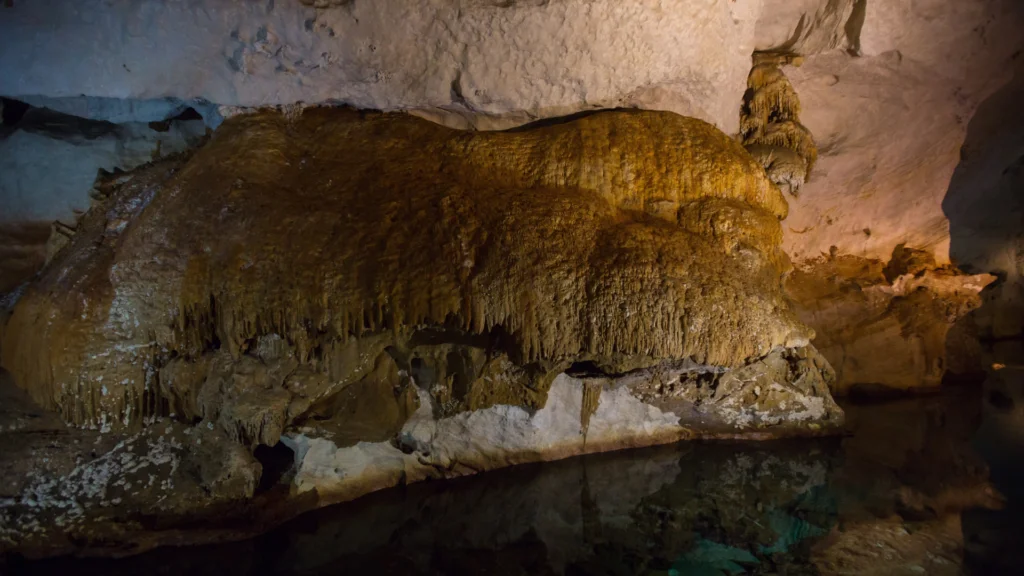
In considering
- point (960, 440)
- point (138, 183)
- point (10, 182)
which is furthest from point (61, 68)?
point (960, 440)

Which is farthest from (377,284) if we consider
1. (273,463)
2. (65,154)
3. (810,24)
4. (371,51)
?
(810,24)

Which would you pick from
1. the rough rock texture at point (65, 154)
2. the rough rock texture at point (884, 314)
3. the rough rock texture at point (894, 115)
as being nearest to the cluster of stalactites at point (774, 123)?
the rough rock texture at point (894, 115)

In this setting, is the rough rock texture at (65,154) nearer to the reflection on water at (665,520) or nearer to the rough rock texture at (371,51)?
the rough rock texture at (371,51)

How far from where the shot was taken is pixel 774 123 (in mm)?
5875

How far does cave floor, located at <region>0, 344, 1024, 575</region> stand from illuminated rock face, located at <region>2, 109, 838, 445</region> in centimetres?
91

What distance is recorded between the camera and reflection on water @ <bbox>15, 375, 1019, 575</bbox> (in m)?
4.18

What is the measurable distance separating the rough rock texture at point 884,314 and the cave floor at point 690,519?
911 millimetres

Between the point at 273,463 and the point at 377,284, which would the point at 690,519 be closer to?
the point at 377,284

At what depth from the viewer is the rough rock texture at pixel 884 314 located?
7.08m

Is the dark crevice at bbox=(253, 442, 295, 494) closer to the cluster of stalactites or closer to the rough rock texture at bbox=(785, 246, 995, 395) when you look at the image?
the cluster of stalactites

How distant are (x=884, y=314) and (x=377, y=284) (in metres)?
5.85

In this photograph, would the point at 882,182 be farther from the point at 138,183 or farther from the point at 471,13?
the point at 138,183

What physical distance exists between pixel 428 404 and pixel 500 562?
1449 mm

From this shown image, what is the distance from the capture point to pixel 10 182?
5.38 meters
